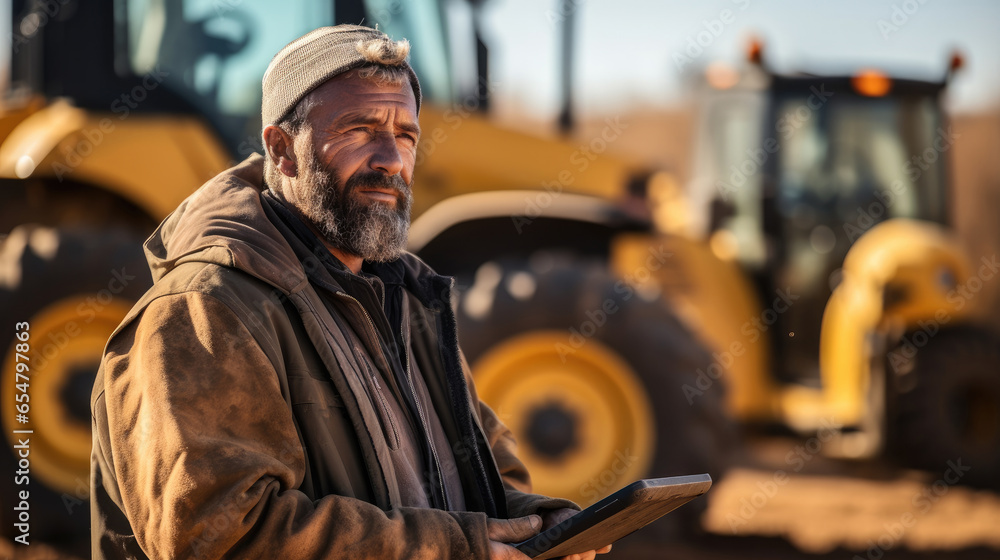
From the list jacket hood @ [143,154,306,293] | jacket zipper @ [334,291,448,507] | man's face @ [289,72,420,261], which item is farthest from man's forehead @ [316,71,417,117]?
jacket zipper @ [334,291,448,507]

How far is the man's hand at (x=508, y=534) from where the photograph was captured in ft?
5.01

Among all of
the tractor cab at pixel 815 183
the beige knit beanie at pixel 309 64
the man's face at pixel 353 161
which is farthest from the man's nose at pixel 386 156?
the tractor cab at pixel 815 183

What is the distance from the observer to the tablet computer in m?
1.49

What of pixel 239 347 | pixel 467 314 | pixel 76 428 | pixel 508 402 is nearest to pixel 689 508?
pixel 508 402

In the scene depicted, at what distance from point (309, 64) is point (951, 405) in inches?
194

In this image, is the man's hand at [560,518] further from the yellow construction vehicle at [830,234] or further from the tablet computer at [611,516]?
the yellow construction vehicle at [830,234]

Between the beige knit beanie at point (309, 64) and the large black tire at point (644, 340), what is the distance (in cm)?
260

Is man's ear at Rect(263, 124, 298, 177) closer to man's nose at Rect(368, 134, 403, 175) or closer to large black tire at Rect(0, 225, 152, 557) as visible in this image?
man's nose at Rect(368, 134, 403, 175)

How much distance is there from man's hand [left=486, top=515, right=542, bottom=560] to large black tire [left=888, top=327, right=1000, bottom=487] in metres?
4.54

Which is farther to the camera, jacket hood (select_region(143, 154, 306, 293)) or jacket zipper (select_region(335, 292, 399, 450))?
jacket zipper (select_region(335, 292, 399, 450))

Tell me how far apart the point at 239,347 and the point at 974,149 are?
83.0 ft

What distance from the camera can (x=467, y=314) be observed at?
14.6ft

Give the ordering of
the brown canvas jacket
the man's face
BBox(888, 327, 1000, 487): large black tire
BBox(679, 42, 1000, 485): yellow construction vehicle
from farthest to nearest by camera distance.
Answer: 1. BBox(679, 42, 1000, 485): yellow construction vehicle
2. BBox(888, 327, 1000, 487): large black tire
3. the man's face
4. the brown canvas jacket

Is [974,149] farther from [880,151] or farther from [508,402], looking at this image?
[508,402]
